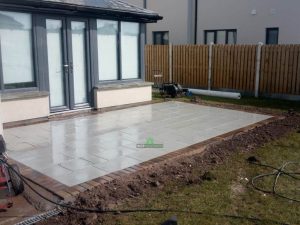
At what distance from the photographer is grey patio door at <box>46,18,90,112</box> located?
9.12 meters

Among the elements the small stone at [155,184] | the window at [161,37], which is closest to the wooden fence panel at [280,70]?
the window at [161,37]

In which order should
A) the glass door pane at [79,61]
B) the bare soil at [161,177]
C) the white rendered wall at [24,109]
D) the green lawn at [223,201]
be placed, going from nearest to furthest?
the green lawn at [223,201]
the bare soil at [161,177]
the white rendered wall at [24,109]
the glass door pane at [79,61]

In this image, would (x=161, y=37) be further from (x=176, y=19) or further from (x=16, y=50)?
(x=16, y=50)

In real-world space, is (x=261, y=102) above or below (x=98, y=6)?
below

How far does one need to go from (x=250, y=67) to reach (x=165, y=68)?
14.0 feet

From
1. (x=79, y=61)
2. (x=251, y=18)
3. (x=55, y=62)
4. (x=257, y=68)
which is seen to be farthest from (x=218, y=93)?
(x=55, y=62)

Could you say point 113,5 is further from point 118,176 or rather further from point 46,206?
point 46,206

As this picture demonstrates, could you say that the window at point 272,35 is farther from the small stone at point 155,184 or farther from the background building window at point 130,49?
the small stone at point 155,184

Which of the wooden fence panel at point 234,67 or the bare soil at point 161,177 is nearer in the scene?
the bare soil at point 161,177

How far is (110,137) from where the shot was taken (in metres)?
7.25

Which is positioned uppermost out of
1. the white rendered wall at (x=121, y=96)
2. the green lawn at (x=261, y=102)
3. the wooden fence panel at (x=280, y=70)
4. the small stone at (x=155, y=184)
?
the wooden fence panel at (x=280, y=70)

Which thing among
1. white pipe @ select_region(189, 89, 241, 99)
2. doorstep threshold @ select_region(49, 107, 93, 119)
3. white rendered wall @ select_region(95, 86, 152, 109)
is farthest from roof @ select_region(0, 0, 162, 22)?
white pipe @ select_region(189, 89, 241, 99)

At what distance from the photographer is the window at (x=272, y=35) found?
1599cm

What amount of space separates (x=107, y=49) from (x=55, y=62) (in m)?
1.87
